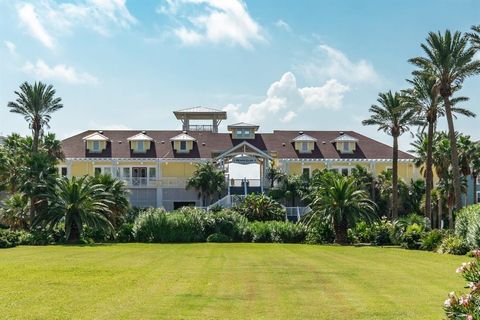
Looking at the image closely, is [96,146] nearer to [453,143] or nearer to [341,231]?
[341,231]

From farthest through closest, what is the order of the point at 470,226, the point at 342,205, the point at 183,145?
1. the point at 183,145
2. the point at 342,205
3. the point at 470,226

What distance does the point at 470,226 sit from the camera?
33375 millimetres

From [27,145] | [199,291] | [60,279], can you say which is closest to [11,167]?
[27,145]

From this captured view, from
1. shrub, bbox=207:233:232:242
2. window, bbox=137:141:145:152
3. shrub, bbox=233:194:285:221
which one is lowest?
shrub, bbox=207:233:232:242

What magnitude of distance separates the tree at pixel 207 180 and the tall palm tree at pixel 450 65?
25349mm

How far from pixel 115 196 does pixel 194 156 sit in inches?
746

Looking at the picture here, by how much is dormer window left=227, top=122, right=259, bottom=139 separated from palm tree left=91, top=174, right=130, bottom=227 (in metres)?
23.1

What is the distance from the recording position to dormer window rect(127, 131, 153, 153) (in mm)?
68562

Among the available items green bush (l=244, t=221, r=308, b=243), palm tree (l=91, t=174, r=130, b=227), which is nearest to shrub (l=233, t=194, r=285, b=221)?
green bush (l=244, t=221, r=308, b=243)

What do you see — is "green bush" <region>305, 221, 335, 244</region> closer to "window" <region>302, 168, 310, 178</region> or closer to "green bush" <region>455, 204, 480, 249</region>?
"green bush" <region>455, 204, 480, 249</region>

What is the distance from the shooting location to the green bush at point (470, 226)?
107 ft

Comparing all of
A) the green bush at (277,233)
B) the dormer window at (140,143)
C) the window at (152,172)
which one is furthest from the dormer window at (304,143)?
the green bush at (277,233)

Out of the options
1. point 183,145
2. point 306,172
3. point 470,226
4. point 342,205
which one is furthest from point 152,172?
point 470,226

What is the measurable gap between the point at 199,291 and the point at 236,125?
54.9 m
